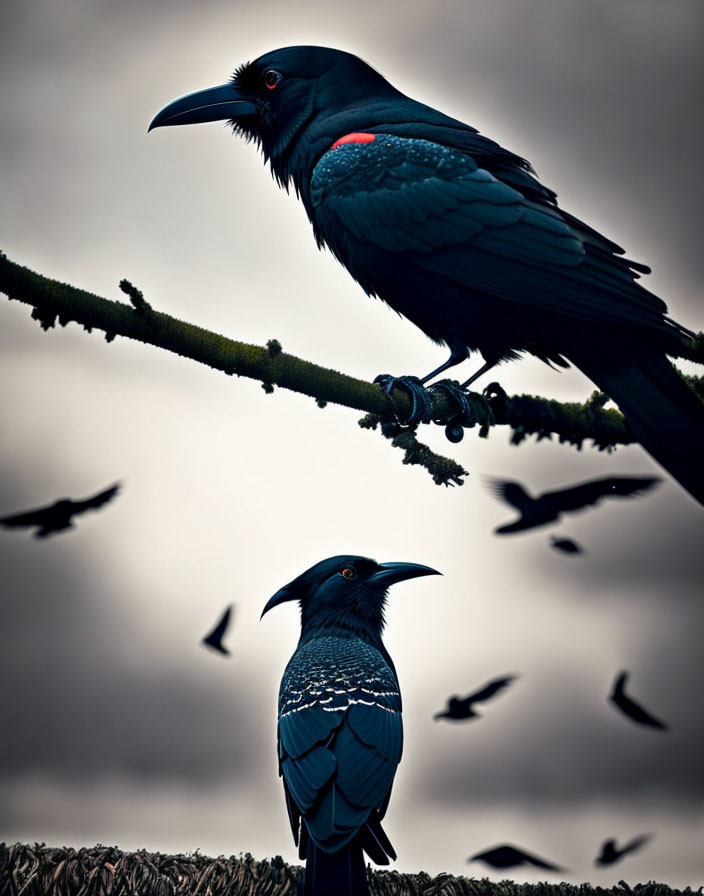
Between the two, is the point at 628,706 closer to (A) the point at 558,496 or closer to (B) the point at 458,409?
(A) the point at 558,496

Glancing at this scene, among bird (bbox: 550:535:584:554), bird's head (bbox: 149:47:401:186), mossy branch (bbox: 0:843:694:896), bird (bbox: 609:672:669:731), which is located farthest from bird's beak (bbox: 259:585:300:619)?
bird's head (bbox: 149:47:401:186)

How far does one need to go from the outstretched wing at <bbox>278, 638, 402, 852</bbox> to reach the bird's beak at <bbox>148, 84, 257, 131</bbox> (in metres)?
1.33

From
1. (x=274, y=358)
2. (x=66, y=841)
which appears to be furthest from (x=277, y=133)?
(x=66, y=841)

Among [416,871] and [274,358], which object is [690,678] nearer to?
[416,871]

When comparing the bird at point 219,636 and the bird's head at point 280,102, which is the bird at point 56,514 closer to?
the bird at point 219,636

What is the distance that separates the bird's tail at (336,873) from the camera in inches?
59.1

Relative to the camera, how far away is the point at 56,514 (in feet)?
6.57

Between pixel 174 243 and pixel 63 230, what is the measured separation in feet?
0.88

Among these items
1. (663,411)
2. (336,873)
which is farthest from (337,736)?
(663,411)

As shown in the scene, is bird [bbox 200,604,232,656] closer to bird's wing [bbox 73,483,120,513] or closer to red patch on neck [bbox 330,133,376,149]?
bird's wing [bbox 73,483,120,513]

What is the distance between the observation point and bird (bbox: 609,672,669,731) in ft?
6.33

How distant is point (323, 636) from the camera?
1839 millimetres

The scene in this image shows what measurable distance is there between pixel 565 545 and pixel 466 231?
0.74 metres

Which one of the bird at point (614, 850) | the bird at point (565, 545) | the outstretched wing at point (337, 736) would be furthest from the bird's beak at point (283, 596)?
the bird at point (614, 850)
